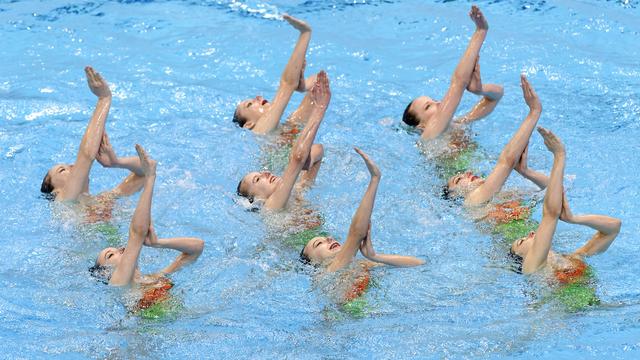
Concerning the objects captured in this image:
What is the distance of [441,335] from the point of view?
6.06 metres

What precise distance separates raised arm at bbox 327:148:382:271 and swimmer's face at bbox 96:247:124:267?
114 cm

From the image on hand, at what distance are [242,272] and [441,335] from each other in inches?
50.7

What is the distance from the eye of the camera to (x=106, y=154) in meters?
7.08

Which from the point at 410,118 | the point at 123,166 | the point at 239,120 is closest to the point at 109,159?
the point at 123,166

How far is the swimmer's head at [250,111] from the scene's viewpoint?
27.2 feet

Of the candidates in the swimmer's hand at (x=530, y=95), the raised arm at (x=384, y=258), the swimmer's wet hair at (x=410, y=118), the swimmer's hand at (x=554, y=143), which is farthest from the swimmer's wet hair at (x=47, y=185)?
the swimmer's hand at (x=554, y=143)

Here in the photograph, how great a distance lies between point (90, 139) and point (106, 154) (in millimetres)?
167

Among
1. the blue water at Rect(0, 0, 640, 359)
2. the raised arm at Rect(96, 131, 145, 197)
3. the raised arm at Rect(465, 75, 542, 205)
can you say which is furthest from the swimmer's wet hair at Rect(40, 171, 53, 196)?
the raised arm at Rect(465, 75, 542, 205)

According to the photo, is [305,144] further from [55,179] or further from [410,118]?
[55,179]

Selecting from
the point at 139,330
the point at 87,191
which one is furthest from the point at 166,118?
the point at 139,330

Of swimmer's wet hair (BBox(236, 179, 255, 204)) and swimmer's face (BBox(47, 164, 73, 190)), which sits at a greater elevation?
swimmer's face (BBox(47, 164, 73, 190))

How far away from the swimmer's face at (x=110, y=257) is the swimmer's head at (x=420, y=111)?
97.4 inches

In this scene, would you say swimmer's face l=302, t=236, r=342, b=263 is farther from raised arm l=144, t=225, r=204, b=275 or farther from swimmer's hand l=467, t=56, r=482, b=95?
Result: swimmer's hand l=467, t=56, r=482, b=95

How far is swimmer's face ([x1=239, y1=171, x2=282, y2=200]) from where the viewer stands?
7.24 m
